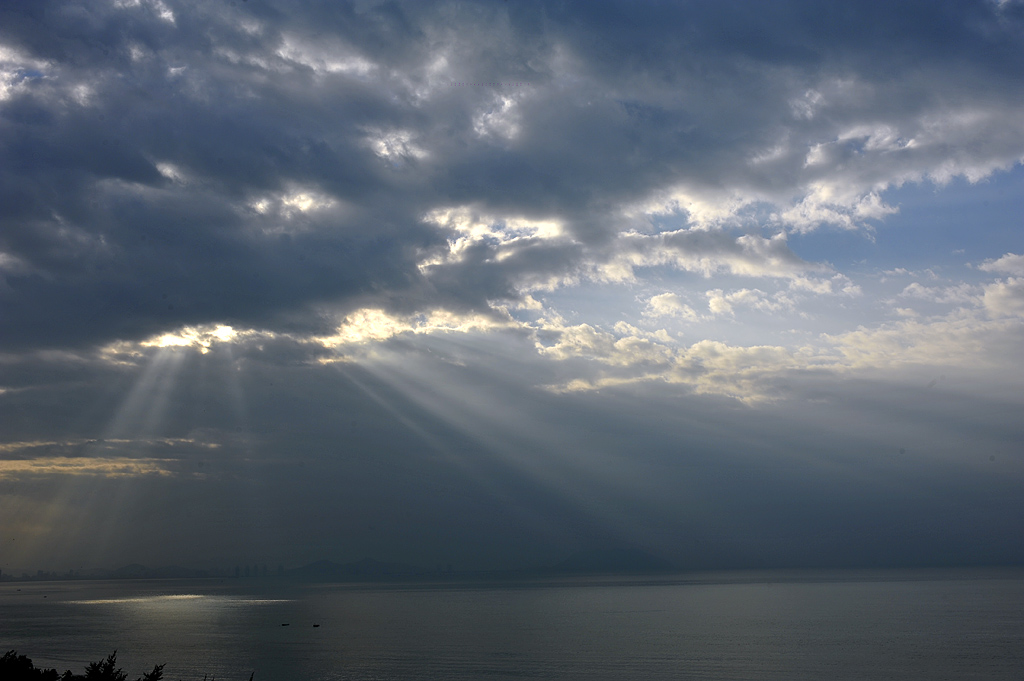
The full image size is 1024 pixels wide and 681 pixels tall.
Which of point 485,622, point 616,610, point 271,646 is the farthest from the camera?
point 616,610

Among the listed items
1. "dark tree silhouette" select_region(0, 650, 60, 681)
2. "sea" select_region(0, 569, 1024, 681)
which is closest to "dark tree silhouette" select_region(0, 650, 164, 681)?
"dark tree silhouette" select_region(0, 650, 60, 681)

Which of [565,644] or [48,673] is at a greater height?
[48,673]

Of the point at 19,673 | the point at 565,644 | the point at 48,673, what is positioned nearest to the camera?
the point at 19,673

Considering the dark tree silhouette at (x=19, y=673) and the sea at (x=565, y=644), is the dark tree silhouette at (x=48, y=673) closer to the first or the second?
the dark tree silhouette at (x=19, y=673)

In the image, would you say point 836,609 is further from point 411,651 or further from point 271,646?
point 271,646

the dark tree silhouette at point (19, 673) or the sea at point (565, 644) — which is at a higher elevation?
the dark tree silhouette at point (19, 673)

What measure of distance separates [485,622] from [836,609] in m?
101

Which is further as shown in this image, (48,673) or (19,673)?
(48,673)

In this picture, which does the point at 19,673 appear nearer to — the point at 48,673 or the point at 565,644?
the point at 48,673

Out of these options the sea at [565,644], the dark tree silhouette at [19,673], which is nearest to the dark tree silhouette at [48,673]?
the dark tree silhouette at [19,673]

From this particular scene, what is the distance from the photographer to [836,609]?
178250 mm

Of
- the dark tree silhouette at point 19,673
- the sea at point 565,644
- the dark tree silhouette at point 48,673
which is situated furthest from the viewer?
the sea at point 565,644

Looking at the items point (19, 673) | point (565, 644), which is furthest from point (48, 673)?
point (565, 644)

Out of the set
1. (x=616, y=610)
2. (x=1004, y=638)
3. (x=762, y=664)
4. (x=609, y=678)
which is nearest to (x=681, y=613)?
(x=616, y=610)
